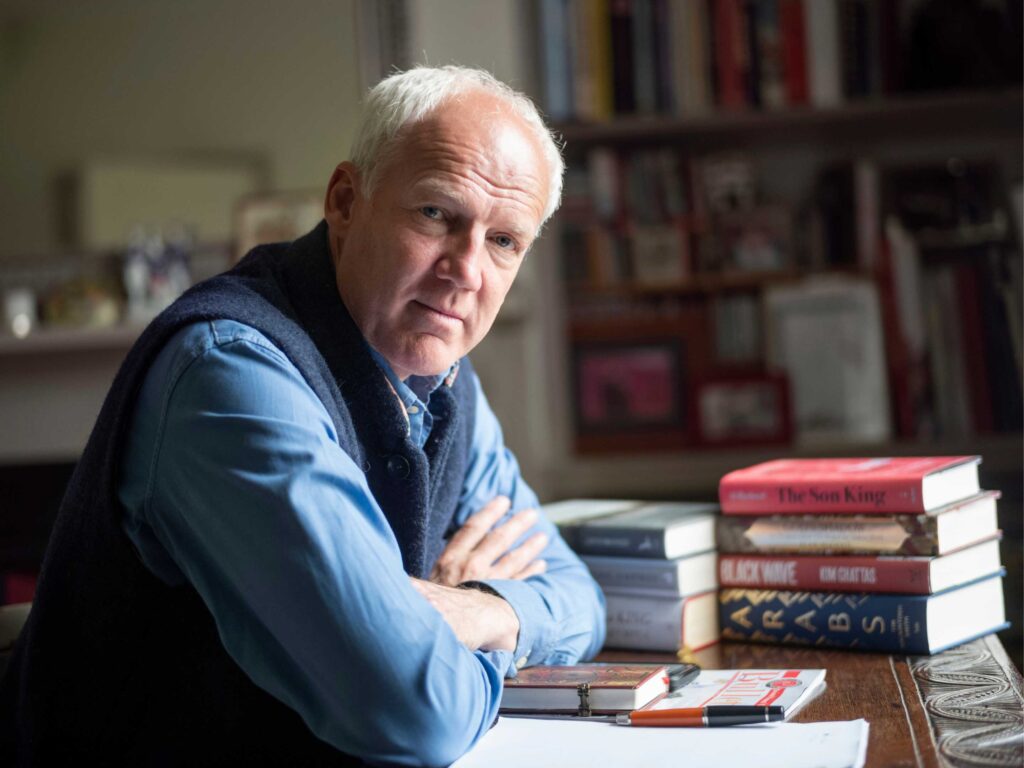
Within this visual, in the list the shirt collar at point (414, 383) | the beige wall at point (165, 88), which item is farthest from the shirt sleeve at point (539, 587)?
the beige wall at point (165, 88)

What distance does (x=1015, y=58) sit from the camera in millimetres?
2801

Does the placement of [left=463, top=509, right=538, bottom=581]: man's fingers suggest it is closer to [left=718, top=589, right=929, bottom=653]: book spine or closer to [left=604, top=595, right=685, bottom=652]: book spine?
[left=604, top=595, right=685, bottom=652]: book spine

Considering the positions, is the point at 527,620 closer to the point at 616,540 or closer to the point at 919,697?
the point at 616,540

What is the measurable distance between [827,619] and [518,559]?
0.34 m

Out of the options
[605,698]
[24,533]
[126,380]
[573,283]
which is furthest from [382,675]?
[573,283]

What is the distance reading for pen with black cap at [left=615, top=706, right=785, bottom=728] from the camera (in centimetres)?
98

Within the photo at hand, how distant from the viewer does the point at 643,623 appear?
135cm

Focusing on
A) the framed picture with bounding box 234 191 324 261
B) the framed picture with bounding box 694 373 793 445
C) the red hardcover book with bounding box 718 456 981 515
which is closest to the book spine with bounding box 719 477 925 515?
the red hardcover book with bounding box 718 456 981 515

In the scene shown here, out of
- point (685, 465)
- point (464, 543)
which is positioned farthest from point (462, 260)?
point (685, 465)

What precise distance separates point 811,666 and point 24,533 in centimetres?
134

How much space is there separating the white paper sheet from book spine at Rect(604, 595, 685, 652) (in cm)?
30

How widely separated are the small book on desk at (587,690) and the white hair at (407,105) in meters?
0.53

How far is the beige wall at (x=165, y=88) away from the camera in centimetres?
309

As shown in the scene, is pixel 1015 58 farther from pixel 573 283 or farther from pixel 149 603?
pixel 149 603
